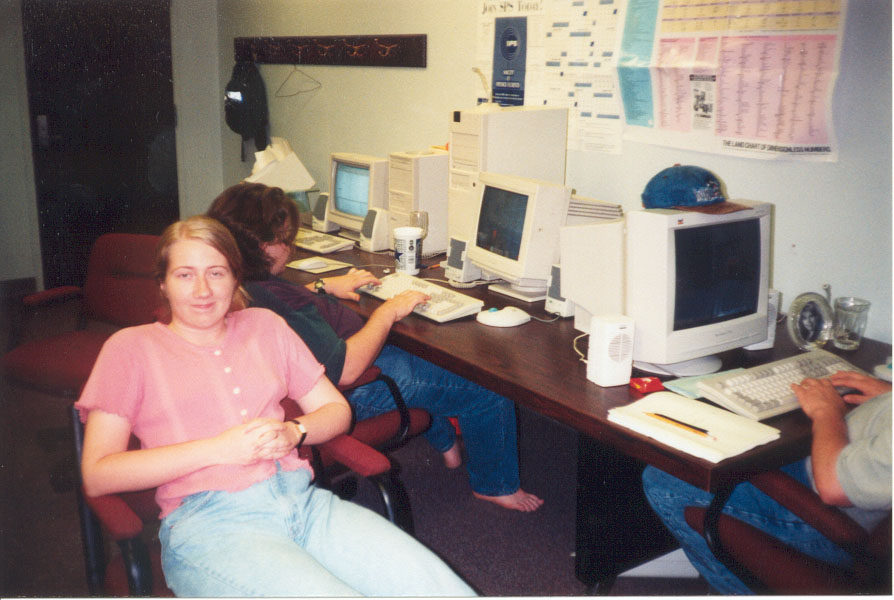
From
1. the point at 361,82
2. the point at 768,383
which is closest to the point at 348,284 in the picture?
the point at 768,383

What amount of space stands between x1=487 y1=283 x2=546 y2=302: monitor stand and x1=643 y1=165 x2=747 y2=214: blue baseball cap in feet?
1.90

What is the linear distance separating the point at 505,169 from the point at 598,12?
67 cm

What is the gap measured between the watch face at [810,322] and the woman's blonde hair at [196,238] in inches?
58.6

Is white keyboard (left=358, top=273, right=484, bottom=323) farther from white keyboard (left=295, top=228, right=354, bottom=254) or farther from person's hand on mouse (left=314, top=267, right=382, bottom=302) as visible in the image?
white keyboard (left=295, top=228, right=354, bottom=254)

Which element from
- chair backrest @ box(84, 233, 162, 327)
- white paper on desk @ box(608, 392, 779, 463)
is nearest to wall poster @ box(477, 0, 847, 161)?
white paper on desk @ box(608, 392, 779, 463)

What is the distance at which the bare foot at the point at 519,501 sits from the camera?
7.75 feet

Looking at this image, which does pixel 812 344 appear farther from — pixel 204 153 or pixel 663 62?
pixel 204 153

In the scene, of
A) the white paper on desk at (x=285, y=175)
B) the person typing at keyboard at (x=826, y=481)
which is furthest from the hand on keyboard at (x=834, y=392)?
the white paper on desk at (x=285, y=175)

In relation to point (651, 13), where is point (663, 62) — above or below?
below

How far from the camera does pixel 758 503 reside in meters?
1.58

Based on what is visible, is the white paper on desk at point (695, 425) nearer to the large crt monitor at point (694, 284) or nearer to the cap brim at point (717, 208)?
the large crt monitor at point (694, 284)

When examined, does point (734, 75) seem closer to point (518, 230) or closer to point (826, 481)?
point (518, 230)

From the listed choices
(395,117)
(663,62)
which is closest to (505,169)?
(663,62)

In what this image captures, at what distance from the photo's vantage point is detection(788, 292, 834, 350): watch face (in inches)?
74.6
